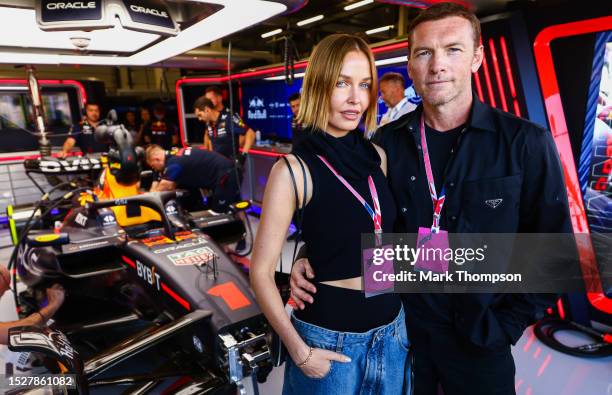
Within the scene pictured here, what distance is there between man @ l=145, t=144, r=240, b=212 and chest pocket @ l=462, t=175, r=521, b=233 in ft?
9.60

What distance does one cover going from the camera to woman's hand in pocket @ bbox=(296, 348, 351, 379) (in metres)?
1.04

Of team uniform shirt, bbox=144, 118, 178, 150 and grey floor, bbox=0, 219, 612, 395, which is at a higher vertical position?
team uniform shirt, bbox=144, 118, 178, 150

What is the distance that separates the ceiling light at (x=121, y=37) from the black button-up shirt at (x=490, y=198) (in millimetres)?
970

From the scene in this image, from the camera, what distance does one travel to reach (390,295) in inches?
45.3

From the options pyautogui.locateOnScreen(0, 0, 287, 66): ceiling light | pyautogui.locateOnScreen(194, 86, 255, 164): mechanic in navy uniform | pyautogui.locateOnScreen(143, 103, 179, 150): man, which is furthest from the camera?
pyautogui.locateOnScreen(143, 103, 179, 150): man

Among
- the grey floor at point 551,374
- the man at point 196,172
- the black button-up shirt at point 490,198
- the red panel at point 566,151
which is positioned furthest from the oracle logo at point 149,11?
the red panel at point 566,151

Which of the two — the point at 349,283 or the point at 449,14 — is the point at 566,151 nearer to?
the point at 449,14

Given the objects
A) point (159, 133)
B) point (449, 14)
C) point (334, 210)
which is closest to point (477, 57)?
point (449, 14)

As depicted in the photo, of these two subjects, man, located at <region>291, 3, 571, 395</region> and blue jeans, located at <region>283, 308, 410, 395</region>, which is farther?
man, located at <region>291, 3, 571, 395</region>

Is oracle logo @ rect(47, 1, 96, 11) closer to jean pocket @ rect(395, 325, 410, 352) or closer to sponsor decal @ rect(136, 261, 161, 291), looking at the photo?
sponsor decal @ rect(136, 261, 161, 291)

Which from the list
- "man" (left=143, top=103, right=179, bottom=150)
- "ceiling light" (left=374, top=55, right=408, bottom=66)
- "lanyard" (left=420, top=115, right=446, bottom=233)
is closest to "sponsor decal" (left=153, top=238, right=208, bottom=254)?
"lanyard" (left=420, top=115, right=446, bottom=233)

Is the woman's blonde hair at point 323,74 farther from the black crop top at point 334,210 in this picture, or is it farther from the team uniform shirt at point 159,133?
the team uniform shirt at point 159,133

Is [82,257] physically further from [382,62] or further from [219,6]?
[382,62]

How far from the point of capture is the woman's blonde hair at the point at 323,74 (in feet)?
3.46
